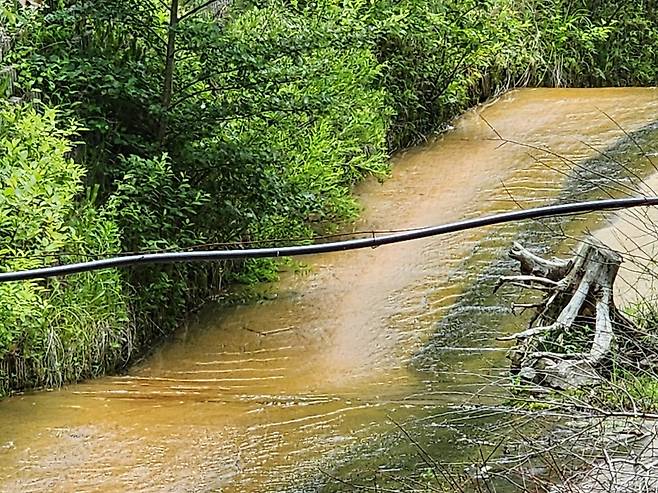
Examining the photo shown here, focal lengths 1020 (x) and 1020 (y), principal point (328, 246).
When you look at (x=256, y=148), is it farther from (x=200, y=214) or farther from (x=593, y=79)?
(x=593, y=79)

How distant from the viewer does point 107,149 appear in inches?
260

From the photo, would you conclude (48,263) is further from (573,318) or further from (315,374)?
(573,318)

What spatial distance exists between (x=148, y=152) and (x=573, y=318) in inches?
115

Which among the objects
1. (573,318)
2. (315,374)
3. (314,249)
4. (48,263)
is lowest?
(315,374)

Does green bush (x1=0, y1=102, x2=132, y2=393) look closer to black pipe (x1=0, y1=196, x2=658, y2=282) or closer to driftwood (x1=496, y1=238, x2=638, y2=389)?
driftwood (x1=496, y1=238, x2=638, y2=389)

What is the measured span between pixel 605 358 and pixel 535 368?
0.31 metres

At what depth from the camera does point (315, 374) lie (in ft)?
19.5

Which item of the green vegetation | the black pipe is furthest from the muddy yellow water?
the black pipe

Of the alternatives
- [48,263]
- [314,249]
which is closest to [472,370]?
[48,263]

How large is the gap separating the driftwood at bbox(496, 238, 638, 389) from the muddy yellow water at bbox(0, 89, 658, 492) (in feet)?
1.10

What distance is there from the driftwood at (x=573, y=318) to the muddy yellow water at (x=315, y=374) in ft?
1.10

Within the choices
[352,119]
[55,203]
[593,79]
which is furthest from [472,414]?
[593,79]

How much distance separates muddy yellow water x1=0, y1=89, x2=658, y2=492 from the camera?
14.7ft

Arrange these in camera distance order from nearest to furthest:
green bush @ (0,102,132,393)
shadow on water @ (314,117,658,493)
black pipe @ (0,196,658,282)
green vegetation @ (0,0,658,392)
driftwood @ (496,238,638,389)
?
Result: black pipe @ (0,196,658,282), shadow on water @ (314,117,658,493), driftwood @ (496,238,638,389), green bush @ (0,102,132,393), green vegetation @ (0,0,658,392)
